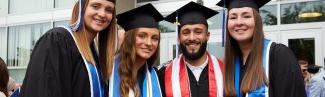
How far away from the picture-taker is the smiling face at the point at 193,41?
4324 mm

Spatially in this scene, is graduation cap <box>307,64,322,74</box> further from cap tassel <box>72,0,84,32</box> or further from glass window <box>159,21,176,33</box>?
cap tassel <box>72,0,84,32</box>

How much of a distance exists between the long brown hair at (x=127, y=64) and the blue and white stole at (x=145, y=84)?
1.4 inches

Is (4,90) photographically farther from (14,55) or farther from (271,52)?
(14,55)

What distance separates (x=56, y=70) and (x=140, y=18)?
144cm

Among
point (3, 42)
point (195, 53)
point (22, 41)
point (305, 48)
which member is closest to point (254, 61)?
point (195, 53)

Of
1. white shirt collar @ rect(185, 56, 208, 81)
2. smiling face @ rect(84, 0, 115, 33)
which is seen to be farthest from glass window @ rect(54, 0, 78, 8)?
smiling face @ rect(84, 0, 115, 33)

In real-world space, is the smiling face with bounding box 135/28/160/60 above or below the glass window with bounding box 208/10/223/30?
below

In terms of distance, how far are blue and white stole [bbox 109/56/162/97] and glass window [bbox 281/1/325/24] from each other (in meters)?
5.32

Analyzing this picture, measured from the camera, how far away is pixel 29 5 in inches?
539

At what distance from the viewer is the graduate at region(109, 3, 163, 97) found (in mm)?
4008

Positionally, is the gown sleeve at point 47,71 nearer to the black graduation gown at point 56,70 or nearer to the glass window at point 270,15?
the black graduation gown at point 56,70

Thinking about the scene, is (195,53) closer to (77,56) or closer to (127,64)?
(127,64)

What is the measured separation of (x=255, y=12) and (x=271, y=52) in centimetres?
39

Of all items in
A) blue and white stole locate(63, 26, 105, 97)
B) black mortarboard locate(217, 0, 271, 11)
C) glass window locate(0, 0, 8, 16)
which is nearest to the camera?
blue and white stole locate(63, 26, 105, 97)
